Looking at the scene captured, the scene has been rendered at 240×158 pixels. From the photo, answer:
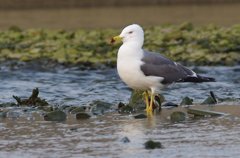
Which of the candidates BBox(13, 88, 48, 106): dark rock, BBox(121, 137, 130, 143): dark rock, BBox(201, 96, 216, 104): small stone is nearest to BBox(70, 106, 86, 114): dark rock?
BBox(13, 88, 48, 106): dark rock

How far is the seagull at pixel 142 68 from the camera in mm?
11391

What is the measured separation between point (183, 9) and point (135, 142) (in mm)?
24800

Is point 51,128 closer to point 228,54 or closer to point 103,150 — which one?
point 103,150

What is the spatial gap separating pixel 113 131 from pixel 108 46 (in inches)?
378

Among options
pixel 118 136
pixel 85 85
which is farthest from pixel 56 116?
pixel 85 85

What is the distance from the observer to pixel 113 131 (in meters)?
9.85

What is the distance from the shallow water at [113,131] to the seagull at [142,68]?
392 millimetres

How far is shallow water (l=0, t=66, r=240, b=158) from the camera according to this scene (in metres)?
8.56

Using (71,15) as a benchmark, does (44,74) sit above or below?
below

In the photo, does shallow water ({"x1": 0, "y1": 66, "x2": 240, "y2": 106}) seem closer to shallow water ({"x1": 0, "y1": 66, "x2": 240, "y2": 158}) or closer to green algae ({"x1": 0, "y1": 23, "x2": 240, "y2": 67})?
shallow water ({"x1": 0, "y1": 66, "x2": 240, "y2": 158})

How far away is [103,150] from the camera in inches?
340

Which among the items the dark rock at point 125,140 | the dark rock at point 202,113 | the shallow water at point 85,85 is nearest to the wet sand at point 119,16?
the shallow water at point 85,85

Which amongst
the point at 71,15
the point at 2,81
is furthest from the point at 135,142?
the point at 71,15

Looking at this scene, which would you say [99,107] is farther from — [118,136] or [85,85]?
[85,85]
